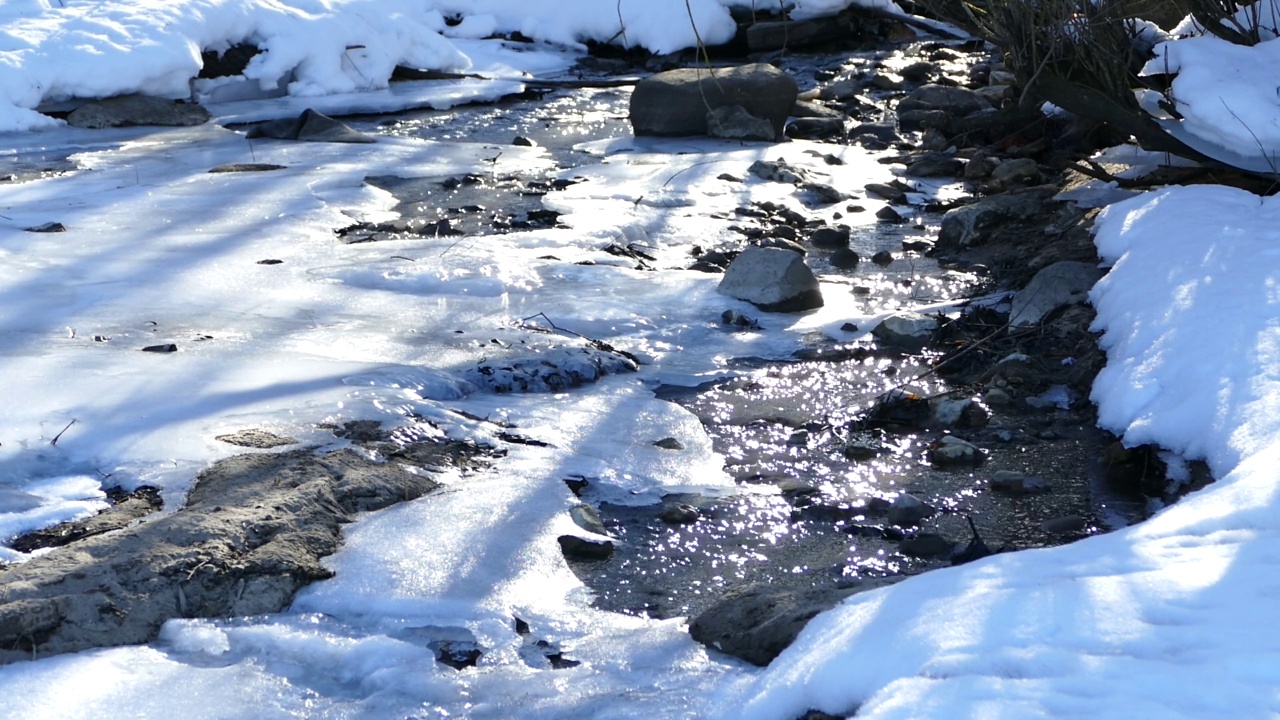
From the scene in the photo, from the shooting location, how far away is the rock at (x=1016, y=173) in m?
7.82

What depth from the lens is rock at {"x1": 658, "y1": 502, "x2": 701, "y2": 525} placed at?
12.0ft

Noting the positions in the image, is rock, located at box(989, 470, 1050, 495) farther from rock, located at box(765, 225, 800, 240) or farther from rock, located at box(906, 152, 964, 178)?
rock, located at box(906, 152, 964, 178)

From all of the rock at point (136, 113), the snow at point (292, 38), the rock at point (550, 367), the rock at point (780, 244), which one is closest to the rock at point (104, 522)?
the rock at point (550, 367)

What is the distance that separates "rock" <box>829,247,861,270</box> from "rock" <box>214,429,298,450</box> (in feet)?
11.8

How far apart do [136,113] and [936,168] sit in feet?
20.6

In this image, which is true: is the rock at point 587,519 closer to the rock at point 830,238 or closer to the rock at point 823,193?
the rock at point 830,238

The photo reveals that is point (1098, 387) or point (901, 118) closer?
point (1098, 387)

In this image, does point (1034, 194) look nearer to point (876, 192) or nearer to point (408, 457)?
point (876, 192)

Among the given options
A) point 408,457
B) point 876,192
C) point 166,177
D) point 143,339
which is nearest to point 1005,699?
point 408,457

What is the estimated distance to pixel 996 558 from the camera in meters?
2.75

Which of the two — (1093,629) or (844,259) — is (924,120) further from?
(1093,629)

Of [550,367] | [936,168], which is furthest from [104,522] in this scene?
[936,168]

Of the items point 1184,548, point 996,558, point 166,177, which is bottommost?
point 166,177

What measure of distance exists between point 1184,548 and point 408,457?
90.5 inches
